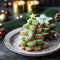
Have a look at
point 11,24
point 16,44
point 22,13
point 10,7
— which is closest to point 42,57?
point 16,44

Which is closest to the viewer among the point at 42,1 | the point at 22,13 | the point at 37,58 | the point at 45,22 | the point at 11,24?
the point at 37,58

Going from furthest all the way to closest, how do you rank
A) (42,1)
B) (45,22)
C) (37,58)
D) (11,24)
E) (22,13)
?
(42,1) → (22,13) → (11,24) → (45,22) → (37,58)

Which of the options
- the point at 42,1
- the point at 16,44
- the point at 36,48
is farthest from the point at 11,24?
the point at 42,1

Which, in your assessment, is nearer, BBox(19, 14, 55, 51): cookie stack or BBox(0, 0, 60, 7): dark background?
BBox(19, 14, 55, 51): cookie stack

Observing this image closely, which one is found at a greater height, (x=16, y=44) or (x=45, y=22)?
(x=45, y=22)

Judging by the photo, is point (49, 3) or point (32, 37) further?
point (49, 3)

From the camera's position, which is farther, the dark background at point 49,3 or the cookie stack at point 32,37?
the dark background at point 49,3

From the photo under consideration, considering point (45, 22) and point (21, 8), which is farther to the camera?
point (21, 8)

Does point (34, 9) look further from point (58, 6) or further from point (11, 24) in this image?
point (11, 24)

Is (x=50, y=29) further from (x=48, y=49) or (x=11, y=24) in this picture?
(x=11, y=24)
